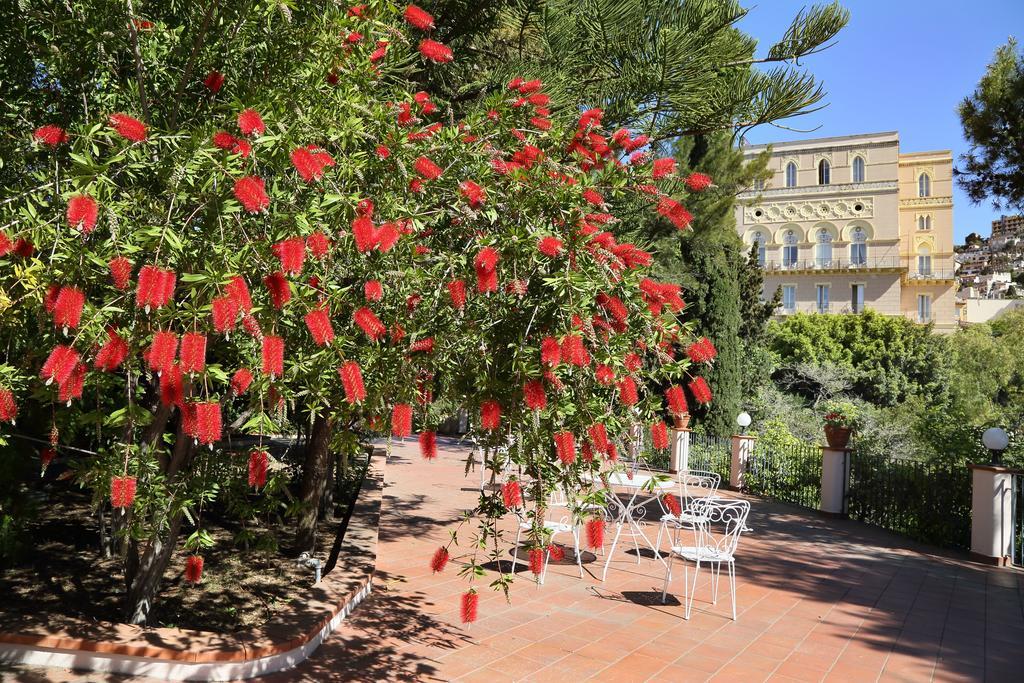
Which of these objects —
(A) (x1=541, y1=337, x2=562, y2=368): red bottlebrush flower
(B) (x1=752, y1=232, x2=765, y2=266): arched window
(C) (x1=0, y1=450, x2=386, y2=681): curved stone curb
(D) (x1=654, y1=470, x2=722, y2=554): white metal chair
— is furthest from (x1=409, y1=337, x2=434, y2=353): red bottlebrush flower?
(B) (x1=752, y1=232, x2=765, y2=266): arched window

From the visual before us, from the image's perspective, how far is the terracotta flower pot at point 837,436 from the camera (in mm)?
10445

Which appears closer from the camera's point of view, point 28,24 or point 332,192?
point 332,192

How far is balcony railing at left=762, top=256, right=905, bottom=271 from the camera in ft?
135

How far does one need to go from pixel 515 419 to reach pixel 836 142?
4624 centimetres

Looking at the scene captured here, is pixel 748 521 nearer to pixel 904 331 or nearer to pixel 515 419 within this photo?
pixel 515 419

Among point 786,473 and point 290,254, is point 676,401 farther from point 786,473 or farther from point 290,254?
point 786,473

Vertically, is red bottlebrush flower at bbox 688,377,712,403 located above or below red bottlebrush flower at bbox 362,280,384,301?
below

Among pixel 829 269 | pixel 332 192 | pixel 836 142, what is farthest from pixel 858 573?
pixel 836 142

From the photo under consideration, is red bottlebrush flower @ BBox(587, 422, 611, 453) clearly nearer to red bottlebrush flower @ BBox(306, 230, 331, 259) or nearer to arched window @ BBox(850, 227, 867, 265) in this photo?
red bottlebrush flower @ BBox(306, 230, 331, 259)

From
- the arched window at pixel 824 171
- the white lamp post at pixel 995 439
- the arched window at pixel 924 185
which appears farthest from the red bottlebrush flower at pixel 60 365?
the arched window at pixel 924 185

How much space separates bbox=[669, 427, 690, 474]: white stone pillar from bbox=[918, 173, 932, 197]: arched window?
135 feet

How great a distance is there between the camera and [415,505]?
9.77m

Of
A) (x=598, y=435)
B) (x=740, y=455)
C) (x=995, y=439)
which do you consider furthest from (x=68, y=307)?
(x=740, y=455)

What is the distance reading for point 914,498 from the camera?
9.27m
